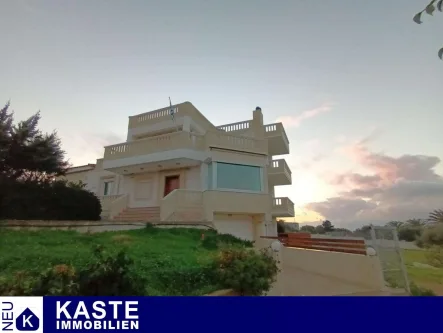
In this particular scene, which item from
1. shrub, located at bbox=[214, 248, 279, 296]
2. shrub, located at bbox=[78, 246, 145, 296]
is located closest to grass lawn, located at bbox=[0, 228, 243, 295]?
shrub, located at bbox=[214, 248, 279, 296]

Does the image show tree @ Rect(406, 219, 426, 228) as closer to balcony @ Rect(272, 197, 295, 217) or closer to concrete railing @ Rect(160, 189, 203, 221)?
balcony @ Rect(272, 197, 295, 217)

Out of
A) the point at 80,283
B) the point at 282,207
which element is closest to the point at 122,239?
the point at 80,283

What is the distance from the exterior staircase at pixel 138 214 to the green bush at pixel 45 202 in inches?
134

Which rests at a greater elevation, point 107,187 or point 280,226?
point 107,187

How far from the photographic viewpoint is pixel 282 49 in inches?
415

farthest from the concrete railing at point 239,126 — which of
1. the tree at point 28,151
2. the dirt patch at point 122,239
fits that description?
the dirt patch at point 122,239

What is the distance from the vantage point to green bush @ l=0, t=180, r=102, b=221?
1023 centimetres

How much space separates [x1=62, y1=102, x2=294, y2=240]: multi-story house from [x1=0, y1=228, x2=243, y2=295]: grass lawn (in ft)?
17.9

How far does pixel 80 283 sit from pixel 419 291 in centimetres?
729

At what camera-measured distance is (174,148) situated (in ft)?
54.1

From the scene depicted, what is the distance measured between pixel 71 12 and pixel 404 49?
11099 millimetres

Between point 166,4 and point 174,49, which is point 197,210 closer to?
point 174,49

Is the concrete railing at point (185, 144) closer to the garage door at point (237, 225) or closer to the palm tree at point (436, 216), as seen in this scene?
the garage door at point (237, 225)

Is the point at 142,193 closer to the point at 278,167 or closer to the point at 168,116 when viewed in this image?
the point at 168,116
